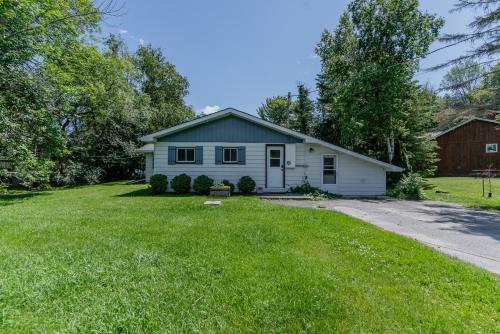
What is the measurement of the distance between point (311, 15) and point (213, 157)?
990 centimetres

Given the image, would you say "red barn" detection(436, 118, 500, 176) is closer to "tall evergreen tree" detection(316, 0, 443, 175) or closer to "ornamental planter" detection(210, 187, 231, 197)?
"tall evergreen tree" detection(316, 0, 443, 175)

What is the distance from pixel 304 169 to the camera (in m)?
12.9

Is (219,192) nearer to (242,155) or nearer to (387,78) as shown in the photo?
(242,155)

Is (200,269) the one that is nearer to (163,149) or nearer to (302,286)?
(302,286)

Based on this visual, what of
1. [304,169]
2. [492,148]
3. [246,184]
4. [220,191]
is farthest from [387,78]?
[492,148]

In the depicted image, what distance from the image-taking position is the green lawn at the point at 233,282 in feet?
8.03

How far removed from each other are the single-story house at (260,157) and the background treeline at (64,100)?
4.71 m

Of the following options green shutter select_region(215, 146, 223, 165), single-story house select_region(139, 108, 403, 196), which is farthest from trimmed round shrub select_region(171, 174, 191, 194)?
green shutter select_region(215, 146, 223, 165)

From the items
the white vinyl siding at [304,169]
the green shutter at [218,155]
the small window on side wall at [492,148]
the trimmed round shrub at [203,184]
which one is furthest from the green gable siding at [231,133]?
the small window on side wall at [492,148]

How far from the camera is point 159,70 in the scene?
30891 millimetres

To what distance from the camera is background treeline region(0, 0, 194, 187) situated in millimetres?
8820

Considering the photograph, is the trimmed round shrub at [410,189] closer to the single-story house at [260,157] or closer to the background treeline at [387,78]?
the single-story house at [260,157]

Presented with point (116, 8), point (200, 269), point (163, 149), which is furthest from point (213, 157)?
point (200, 269)

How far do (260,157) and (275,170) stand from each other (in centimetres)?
101
